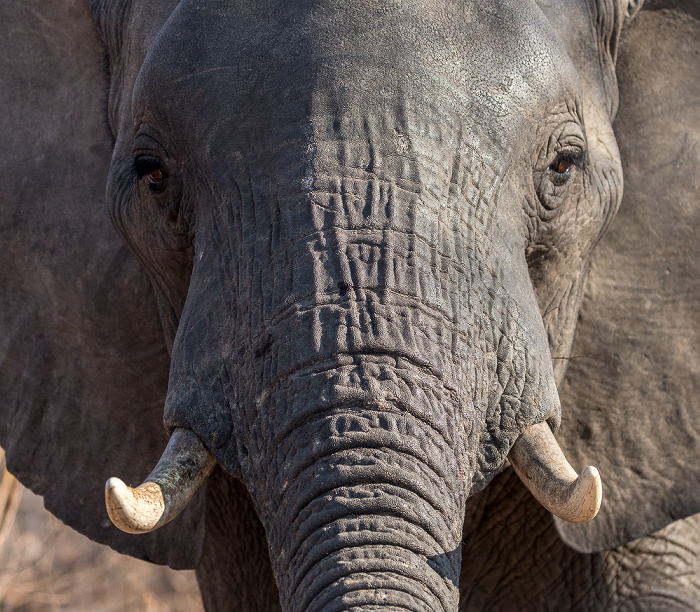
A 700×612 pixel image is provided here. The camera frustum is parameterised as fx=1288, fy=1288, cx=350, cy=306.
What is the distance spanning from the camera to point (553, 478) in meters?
1.85

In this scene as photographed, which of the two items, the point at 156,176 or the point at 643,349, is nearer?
the point at 156,176

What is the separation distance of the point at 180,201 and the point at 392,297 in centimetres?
53

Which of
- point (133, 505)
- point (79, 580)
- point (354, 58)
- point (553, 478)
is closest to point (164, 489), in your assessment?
point (133, 505)

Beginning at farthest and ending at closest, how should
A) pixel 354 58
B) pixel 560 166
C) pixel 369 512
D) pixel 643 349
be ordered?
1. pixel 643 349
2. pixel 560 166
3. pixel 354 58
4. pixel 369 512

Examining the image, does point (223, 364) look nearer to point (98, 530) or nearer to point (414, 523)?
point (414, 523)

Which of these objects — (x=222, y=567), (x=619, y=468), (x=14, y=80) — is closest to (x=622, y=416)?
(x=619, y=468)

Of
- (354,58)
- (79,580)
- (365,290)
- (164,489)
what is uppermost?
(354,58)

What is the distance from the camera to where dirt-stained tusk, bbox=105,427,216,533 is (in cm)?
172

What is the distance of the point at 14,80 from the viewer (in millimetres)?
2734

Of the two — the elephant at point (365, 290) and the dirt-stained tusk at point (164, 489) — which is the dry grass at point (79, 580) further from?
the dirt-stained tusk at point (164, 489)

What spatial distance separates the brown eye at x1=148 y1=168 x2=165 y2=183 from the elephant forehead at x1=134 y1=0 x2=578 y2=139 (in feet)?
0.38

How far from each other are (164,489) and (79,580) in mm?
3910

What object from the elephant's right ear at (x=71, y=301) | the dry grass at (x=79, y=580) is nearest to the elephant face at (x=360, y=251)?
the elephant's right ear at (x=71, y=301)

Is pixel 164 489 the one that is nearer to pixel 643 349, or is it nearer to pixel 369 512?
pixel 369 512
